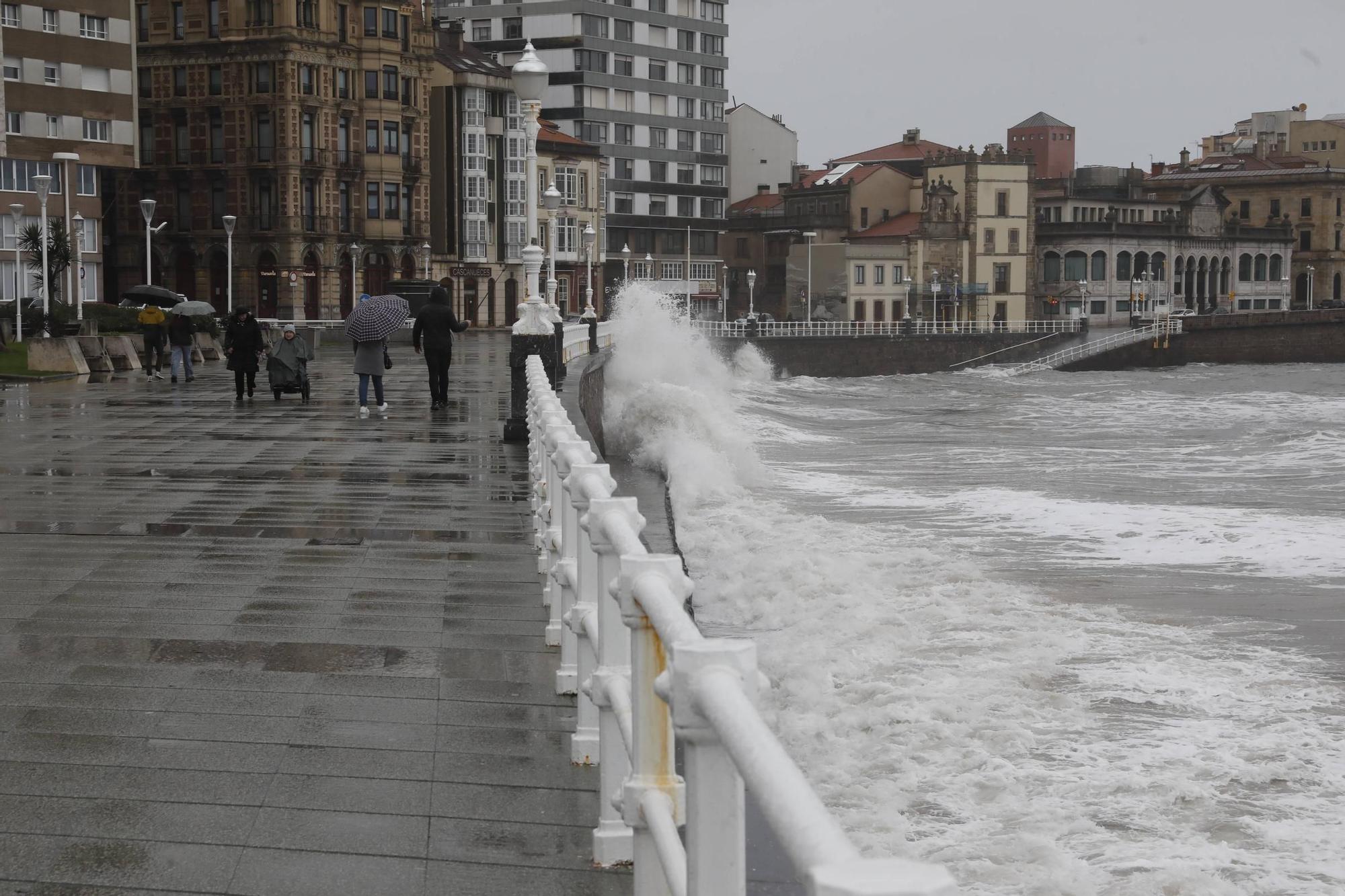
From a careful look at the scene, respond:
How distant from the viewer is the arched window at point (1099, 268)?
338 feet

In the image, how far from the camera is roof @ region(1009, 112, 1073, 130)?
118m

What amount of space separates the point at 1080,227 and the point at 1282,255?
24939 millimetres

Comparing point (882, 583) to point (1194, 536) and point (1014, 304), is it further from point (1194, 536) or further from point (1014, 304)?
point (1014, 304)

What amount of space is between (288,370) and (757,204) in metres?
89.1

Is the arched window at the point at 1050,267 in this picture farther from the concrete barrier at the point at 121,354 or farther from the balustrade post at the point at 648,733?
the balustrade post at the point at 648,733

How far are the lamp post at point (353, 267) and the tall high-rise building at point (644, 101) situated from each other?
2755 centimetres

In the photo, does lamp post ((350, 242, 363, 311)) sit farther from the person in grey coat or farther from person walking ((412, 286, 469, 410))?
the person in grey coat

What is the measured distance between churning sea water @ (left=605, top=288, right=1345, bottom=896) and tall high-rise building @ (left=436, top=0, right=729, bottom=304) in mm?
74689

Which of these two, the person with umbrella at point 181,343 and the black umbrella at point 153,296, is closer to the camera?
the person with umbrella at point 181,343

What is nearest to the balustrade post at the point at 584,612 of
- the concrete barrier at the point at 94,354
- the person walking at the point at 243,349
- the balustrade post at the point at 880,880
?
the balustrade post at the point at 880,880

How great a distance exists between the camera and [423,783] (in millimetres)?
5109

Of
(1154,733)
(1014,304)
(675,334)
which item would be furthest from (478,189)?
(1154,733)

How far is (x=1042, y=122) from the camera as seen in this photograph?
119 meters

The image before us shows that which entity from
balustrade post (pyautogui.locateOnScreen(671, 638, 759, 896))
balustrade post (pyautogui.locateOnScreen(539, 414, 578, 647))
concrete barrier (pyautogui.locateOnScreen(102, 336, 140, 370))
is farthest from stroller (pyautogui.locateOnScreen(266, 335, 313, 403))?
balustrade post (pyautogui.locateOnScreen(671, 638, 759, 896))
